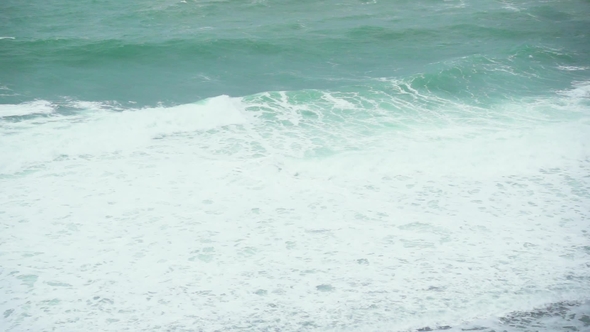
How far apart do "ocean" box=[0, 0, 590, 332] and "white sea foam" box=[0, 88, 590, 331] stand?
43 millimetres

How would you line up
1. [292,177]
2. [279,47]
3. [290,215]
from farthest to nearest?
[279,47]
[292,177]
[290,215]

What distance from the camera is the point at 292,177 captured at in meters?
11.1

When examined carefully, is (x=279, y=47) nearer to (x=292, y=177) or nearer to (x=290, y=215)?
(x=292, y=177)

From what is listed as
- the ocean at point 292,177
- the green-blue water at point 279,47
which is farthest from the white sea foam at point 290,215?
the green-blue water at point 279,47

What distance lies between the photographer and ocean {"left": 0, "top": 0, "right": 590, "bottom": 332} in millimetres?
7680

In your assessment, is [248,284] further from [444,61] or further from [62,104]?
[444,61]

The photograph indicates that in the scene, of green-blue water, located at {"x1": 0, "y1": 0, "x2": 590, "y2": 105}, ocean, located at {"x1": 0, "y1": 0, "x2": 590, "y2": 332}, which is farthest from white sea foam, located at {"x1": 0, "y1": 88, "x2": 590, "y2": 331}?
green-blue water, located at {"x1": 0, "y1": 0, "x2": 590, "y2": 105}

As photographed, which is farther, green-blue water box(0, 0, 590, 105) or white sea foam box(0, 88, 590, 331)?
green-blue water box(0, 0, 590, 105)

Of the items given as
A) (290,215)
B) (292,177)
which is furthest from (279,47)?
(290,215)

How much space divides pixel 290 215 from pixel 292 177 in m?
1.43

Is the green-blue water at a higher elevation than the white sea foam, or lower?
higher

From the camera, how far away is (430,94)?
611 inches

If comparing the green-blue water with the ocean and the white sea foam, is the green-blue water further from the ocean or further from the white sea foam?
the white sea foam

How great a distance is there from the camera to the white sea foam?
7.62 m
